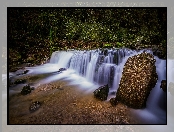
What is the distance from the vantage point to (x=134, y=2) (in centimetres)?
471

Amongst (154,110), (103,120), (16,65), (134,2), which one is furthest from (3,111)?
(134,2)

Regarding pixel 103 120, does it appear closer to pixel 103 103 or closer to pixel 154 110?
pixel 103 103

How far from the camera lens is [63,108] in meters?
4.63

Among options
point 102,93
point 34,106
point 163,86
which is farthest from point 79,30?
point 163,86

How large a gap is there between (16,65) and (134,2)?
2415 millimetres

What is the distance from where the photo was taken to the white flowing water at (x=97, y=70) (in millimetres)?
4598

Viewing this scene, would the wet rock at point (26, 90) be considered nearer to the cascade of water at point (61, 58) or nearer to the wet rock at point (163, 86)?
the cascade of water at point (61, 58)

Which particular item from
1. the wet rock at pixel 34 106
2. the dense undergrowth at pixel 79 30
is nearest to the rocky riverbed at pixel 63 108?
the wet rock at pixel 34 106

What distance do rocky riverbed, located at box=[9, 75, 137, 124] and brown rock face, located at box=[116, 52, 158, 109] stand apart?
19 centimetres

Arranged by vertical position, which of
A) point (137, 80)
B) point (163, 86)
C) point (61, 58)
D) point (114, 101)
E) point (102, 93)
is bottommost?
point (114, 101)

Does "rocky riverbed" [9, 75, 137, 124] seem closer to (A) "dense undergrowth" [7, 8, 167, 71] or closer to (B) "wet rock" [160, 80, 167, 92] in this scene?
(A) "dense undergrowth" [7, 8, 167, 71]

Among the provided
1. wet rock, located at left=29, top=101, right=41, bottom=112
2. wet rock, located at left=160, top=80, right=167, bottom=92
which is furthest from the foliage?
wet rock, located at left=29, top=101, right=41, bottom=112

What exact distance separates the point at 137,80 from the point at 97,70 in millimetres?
734

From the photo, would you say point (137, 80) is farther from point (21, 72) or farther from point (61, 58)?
point (21, 72)
